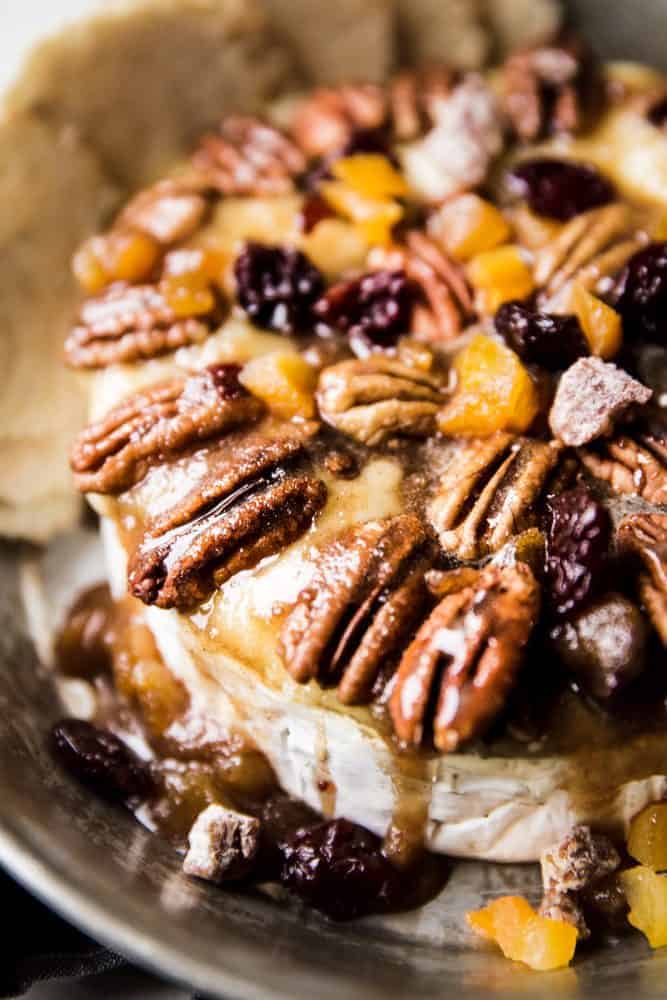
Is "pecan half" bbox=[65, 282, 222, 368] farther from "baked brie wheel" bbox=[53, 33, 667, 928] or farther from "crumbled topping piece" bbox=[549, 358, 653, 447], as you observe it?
"crumbled topping piece" bbox=[549, 358, 653, 447]

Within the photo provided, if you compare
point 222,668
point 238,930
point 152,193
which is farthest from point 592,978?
point 152,193

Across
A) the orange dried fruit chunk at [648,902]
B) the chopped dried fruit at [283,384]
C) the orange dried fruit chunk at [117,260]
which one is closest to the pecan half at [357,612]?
the chopped dried fruit at [283,384]

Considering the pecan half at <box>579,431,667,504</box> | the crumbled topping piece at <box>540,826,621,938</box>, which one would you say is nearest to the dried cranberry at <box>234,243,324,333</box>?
the pecan half at <box>579,431,667,504</box>

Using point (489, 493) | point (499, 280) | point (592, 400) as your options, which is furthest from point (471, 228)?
point (489, 493)

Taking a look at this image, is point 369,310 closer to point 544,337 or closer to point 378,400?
point 378,400

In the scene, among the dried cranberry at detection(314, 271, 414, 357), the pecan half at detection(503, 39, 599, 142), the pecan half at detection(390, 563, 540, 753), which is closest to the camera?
the pecan half at detection(390, 563, 540, 753)

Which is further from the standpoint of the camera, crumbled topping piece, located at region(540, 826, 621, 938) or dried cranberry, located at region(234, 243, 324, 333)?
dried cranberry, located at region(234, 243, 324, 333)

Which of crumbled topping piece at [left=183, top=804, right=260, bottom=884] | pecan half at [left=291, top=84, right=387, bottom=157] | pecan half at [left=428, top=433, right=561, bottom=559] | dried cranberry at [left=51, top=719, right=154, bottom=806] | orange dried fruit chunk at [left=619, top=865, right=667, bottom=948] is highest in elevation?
pecan half at [left=291, top=84, right=387, bottom=157]
